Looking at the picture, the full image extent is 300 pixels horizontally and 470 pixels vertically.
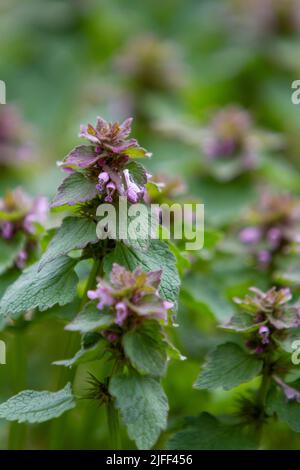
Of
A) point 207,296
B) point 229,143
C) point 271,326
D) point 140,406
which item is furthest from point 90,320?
point 229,143

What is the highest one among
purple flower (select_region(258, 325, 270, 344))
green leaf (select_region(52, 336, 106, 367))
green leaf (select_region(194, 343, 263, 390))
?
purple flower (select_region(258, 325, 270, 344))

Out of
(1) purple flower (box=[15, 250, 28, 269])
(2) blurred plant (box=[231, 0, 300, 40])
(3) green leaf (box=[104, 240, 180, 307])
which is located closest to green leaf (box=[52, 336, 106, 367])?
(3) green leaf (box=[104, 240, 180, 307])

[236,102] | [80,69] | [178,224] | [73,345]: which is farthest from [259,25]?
[73,345]

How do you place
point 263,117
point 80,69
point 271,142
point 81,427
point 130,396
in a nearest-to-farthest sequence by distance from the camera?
point 130,396
point 81,427
point 271,142
point 263,117
point 80,69

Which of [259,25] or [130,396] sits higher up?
[259,25]

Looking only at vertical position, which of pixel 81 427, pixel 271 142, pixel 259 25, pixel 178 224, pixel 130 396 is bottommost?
pixel 81 427

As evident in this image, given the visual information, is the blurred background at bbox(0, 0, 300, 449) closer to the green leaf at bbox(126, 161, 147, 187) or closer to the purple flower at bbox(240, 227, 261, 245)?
the purple flower at bbox(240, 227, 261, 245)
